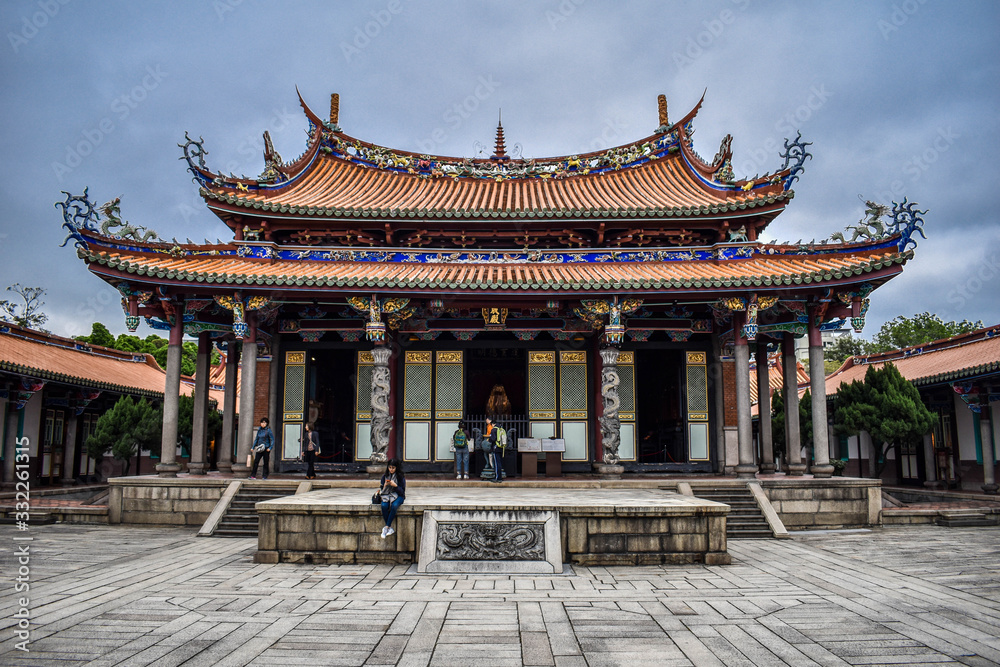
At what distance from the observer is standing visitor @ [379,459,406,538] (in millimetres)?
8750

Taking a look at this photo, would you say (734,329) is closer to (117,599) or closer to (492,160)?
(492,160)

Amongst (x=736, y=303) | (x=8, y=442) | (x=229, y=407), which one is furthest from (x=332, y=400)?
(x=736, y=303)

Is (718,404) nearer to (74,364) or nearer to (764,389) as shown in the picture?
(764,389)

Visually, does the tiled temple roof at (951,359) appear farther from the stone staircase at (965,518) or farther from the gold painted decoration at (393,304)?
the gold painted decoration at (393,304)

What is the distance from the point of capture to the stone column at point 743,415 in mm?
13445

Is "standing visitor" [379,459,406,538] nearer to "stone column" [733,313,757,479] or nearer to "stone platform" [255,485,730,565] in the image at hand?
"stone platform" [255,485,730,565]

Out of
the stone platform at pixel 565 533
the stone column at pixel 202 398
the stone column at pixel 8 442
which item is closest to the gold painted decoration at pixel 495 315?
the stone column at pixel 202 398

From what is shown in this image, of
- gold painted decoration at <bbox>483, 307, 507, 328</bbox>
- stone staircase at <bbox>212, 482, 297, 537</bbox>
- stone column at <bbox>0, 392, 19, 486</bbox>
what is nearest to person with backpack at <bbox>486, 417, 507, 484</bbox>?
gold painted decoration at <bbox>483, 307, 507, 328</bbox>

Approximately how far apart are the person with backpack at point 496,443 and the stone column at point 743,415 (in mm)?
4887

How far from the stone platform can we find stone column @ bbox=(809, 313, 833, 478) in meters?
5.75

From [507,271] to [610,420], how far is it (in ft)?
13.4

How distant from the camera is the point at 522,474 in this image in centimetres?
1471

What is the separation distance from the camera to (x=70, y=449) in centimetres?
2100

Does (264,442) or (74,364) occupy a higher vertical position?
(74,364)
